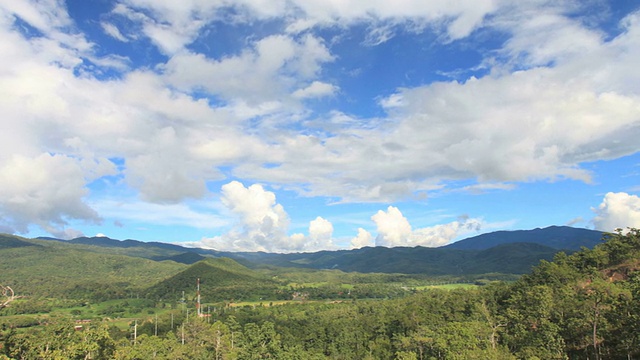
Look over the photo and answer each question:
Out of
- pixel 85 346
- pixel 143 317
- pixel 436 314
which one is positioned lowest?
pixel 143 317

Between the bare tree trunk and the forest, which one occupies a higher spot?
the bare tree trunk

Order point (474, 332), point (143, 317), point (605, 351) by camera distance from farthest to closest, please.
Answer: point (143, 317)
point (474, 332)
point (605, 351)

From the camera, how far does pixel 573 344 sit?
62156 mm

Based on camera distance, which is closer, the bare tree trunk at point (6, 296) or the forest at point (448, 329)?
the bare tree trunk at point (6, 296)

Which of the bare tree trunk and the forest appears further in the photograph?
the forest

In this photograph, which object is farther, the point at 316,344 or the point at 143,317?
the point at 143,317

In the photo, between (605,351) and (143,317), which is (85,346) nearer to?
(605,351)

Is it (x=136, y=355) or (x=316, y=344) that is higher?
(x=136, y=355)

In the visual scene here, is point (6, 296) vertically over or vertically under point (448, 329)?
over

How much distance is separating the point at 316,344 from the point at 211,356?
39.8 m

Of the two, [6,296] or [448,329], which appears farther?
[448,329]

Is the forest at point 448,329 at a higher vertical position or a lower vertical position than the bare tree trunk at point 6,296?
lower

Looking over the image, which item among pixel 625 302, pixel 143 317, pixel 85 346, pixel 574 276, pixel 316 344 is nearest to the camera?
pixel 85 346

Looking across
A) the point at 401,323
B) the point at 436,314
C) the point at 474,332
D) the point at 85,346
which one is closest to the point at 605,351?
the point at 474,332
